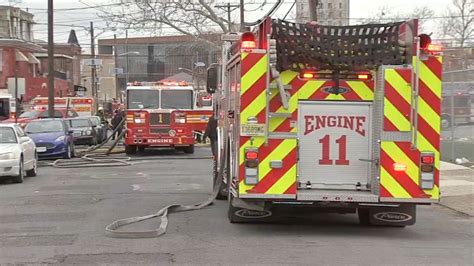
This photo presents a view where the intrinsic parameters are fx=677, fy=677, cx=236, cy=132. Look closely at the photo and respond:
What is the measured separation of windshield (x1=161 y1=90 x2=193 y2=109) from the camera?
2428 cm

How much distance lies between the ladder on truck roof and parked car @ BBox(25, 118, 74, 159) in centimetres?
1500

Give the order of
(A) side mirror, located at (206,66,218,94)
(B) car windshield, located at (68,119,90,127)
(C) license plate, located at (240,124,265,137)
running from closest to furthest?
(C) license plate, located at (240,124,265,137) → (A) side mirror, located at (206,66,218,94) → (B) car windshield, located at (68,119,90,127)

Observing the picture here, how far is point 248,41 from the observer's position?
8641 millimetres

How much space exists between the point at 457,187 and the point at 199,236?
25.6 ft

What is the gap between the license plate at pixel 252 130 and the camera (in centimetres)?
848

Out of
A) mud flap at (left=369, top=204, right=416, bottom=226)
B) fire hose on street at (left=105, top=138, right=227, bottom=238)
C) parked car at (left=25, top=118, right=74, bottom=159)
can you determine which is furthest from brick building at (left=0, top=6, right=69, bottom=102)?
mud flap at (left=369, top=204, right=416, bottom=226)

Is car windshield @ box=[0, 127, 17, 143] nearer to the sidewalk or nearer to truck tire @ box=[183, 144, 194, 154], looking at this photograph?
truck tire @ box=[183, 144, 194, 154]

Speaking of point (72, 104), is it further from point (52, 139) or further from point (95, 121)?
point (52, 139)

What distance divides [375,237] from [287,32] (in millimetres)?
A: 2922

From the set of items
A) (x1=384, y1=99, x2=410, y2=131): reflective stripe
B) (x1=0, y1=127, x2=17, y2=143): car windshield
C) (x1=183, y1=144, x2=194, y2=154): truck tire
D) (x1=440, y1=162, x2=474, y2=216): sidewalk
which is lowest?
(x1=183, y1=144, x2=194, y2=154): truck tire

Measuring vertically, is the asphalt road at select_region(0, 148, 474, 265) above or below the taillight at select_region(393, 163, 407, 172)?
below

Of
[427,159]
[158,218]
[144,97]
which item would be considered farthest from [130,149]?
[427,159]

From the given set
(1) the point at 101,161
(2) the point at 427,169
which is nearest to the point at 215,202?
(2) the point at 427,169

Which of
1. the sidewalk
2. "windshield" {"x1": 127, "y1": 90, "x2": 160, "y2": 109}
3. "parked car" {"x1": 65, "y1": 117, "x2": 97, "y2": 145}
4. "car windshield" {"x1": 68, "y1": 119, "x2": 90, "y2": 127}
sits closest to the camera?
the sidewalk
